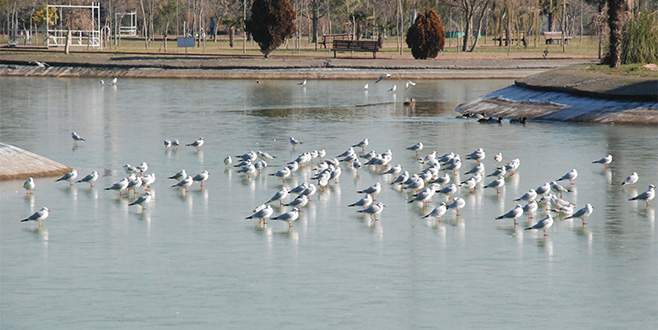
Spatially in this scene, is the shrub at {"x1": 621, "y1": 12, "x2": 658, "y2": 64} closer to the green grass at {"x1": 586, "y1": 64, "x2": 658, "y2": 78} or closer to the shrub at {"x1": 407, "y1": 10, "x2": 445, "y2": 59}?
the green grass at {"x1": 586, "y1": 64, "x2": 658, "y2": 78}

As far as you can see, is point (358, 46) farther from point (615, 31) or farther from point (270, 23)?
point (615, 31)

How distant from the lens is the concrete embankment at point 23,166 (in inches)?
1192

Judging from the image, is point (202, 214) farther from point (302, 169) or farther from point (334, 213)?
point (302, 169)

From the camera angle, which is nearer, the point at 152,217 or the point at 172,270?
the point at 172,270

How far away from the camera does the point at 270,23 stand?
8412 cm

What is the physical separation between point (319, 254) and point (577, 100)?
95.7 ft

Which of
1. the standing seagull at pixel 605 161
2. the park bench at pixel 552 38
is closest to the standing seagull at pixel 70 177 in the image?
the standing seagull at pixel 605 161

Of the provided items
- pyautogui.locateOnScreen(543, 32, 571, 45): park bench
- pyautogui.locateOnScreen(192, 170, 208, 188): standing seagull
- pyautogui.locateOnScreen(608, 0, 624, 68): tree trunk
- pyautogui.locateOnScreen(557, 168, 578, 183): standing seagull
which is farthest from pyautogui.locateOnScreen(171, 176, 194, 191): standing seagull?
pyautogui.locateOnScreen(543, 32, 571, 45): park bench

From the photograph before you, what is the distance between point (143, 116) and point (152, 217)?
24432 mm

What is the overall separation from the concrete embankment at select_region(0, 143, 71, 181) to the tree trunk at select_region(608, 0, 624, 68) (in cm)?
2948

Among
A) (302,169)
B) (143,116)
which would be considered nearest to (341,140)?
(302,169)

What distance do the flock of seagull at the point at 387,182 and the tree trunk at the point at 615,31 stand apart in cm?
2151

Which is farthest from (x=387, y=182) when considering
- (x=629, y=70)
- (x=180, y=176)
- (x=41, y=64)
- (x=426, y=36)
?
(x=426, y=36)

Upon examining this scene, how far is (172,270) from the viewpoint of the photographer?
20.8 meters
